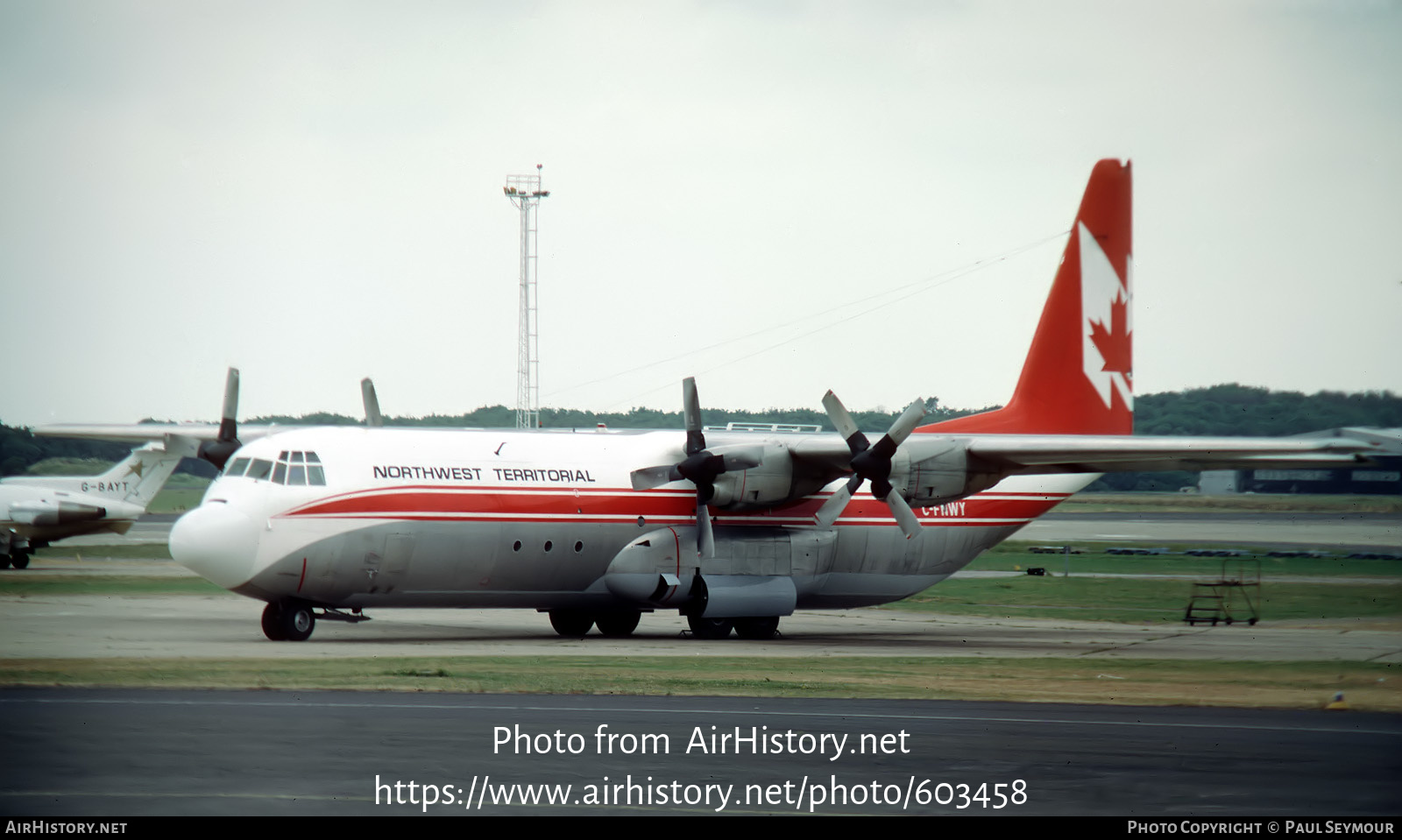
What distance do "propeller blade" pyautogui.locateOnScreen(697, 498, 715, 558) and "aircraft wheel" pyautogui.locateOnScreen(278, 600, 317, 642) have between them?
7273mm

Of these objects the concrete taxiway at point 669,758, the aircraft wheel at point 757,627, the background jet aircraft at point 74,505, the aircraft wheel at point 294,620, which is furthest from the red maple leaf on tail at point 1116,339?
the background jet aircraft at point 74,505

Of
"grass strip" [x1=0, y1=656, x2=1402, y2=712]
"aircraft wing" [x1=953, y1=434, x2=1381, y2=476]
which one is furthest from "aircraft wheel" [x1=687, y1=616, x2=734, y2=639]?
"aircraft wing" [x1=953, y1=434, x2=1381, y2=476]

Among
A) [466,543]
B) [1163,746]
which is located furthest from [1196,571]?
[1163,746]

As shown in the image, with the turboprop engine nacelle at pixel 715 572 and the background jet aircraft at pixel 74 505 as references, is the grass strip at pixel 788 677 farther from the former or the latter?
the background jet aircraft at pixel 74 505

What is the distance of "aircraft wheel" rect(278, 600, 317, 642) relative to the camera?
25.8 m

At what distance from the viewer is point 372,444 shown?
87.1 ft

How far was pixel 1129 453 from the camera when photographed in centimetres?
2755

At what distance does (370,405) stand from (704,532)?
297 inches

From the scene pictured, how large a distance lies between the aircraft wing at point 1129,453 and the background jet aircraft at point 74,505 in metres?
30.3

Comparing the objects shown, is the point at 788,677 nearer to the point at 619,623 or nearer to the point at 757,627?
the point at 757,627

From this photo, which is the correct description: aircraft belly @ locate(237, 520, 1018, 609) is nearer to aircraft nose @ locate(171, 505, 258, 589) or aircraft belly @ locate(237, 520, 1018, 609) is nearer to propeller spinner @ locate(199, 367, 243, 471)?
aircraft nose @ locate(171, 505, 258, 589)

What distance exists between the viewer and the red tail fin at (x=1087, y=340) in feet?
107
